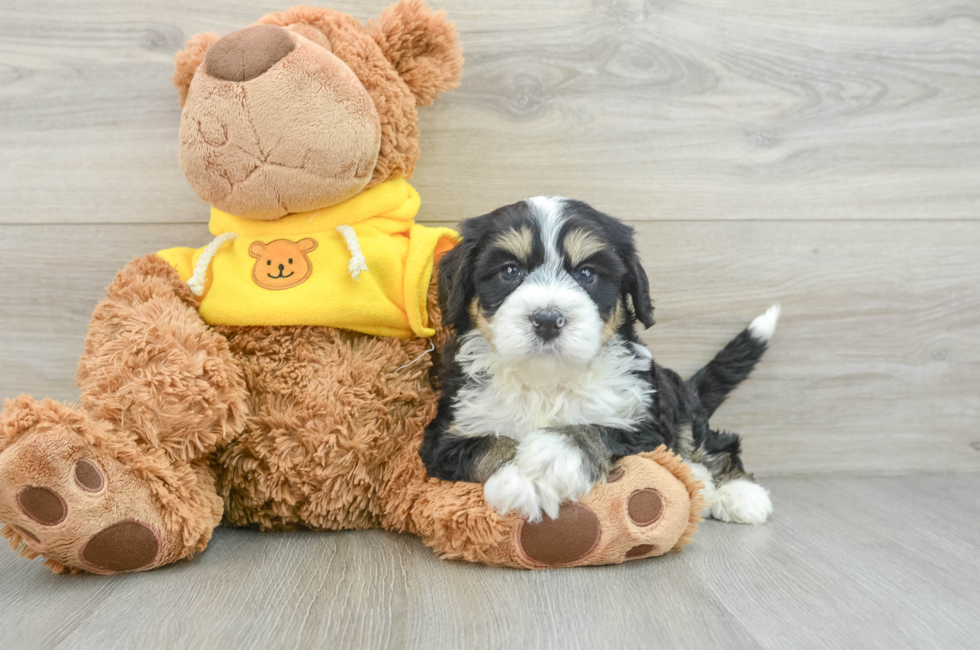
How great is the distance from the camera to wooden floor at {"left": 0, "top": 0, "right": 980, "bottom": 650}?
7.02 feet

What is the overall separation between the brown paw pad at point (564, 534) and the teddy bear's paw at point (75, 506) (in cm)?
77

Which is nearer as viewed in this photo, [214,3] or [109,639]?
[109,639]

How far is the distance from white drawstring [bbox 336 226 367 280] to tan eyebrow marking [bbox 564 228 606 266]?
517 mm

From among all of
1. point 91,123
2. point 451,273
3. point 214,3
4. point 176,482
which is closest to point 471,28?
point 214,3

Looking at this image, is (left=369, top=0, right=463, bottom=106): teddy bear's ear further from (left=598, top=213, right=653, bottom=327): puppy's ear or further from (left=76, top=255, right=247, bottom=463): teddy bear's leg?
(left=76, top=255, right=247, bottom=463): teddy bear's leg

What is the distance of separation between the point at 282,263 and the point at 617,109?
1158mm

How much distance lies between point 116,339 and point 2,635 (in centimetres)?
65

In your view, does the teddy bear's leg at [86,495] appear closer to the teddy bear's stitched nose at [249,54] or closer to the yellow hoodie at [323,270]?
the yellow hoodie at [323,270]

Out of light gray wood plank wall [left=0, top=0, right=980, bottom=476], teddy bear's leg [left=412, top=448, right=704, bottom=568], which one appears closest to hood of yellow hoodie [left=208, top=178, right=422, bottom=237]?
light gray wood plank wall [left=0, top=0, right=980, bottom=476]

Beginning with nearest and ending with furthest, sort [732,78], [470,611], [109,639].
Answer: [109,639] < [470,611] < [732,78]

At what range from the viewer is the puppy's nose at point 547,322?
144 cm

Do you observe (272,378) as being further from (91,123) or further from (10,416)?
(91,123)

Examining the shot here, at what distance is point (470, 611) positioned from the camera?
135 cm

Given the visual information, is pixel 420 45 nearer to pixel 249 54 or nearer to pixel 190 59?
pixel 249 54
